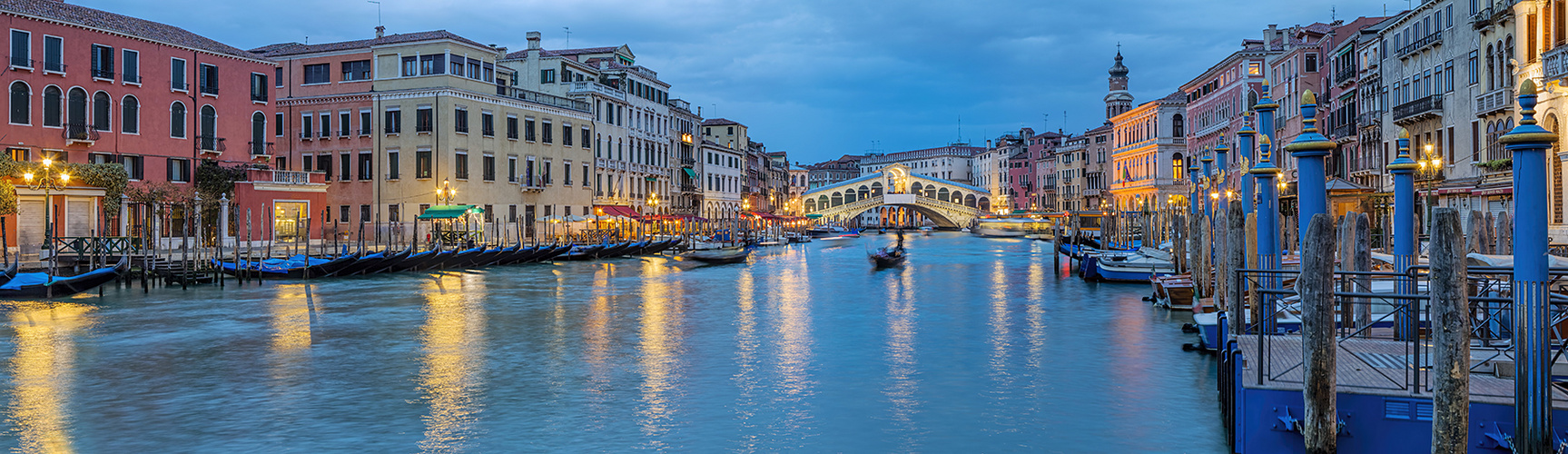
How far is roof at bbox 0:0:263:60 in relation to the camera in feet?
82.9

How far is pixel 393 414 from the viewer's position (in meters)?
9.52

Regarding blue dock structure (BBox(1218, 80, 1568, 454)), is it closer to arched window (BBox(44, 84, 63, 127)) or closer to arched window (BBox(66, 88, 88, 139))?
arched window (BBox(66, 88, 88, 139))

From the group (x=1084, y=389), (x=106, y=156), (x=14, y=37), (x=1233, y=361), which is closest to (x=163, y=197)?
(x=106, y=156)

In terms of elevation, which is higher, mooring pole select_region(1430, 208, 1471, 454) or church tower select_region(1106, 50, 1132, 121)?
church tower select_region(1106, 50, 1132, 121)

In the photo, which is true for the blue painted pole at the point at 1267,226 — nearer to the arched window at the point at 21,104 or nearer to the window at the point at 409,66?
the arched window at the point at 21,104

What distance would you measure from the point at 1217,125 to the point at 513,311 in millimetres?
39159

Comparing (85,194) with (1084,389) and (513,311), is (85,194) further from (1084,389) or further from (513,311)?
(1084,389)

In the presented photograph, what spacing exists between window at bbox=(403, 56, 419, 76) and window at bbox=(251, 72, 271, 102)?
589 cm

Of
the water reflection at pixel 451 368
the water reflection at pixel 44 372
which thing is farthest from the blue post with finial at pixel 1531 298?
the water reflection at pixel 44 372

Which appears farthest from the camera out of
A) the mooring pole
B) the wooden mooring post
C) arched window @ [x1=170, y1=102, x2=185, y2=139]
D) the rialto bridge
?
the rialto bridge

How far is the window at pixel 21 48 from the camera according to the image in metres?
24.8

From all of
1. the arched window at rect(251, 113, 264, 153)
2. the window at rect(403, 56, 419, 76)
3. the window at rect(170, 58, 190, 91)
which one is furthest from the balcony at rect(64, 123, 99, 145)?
the window at rect(403, 56, 419, 76)

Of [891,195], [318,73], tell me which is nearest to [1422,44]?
[318,73]

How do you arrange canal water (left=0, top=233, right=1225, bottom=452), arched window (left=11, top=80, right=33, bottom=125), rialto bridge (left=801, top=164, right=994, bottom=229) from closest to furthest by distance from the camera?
1. canal water (left=0, top=233, right=1225, bottom=452)
2. arched window (left=11, top=80, right=33, bottom=125)
3. rialto bridge (left=801, top=164, right=994, bottom=229)
